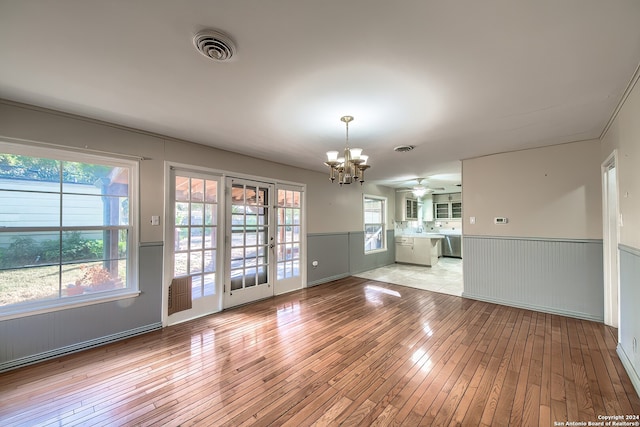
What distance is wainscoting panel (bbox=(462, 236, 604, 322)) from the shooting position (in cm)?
335

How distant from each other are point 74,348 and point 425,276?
6012 mm

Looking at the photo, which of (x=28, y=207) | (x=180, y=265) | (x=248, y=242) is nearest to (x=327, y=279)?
(x=248, y=242)

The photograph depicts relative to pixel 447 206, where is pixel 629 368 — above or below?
below

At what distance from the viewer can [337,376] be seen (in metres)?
2.17

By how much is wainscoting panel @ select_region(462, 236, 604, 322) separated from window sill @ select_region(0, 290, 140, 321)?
5.02 m

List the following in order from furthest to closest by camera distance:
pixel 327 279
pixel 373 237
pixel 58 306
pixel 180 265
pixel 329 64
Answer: pixel 373 237 → pixel 327 279 → pixel 180 265 → pixel 58 306 → pixel 329 64

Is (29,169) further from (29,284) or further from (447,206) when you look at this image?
(447,206)

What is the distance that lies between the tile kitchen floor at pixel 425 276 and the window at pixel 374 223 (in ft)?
2.15

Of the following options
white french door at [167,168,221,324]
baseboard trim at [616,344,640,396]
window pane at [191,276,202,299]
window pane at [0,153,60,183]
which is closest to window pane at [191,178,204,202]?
white french door at [167,168,221,324]

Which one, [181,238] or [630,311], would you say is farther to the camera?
[181,238]

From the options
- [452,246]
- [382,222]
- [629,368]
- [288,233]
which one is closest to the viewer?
[629,368]

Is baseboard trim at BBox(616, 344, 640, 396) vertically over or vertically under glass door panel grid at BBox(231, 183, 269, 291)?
under

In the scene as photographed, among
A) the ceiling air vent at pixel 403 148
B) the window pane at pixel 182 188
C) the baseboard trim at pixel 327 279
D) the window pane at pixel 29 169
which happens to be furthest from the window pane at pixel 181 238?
the ceiling air vent at pixel 403 148

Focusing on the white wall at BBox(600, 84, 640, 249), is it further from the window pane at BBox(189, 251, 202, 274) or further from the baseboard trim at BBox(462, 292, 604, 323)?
the window pane at BBox(189, 251, 202, 274)
